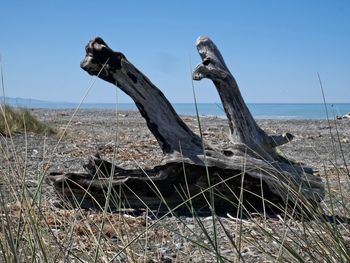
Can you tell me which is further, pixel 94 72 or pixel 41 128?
pixel 41 128

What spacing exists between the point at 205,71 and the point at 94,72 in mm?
891

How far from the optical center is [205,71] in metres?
4.16

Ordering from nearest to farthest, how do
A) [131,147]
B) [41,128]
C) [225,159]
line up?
[225,159]
[131,147]
[41,128]

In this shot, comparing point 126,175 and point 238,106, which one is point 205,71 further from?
point 126,175

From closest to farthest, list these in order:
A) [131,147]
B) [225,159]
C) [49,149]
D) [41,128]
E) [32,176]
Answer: [225,159] → [32,176] → [49,149] → [131,147] → [41,128]

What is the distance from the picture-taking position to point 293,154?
7738 mm

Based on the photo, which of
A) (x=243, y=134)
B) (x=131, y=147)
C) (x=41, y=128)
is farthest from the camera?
(x=41, y=128)

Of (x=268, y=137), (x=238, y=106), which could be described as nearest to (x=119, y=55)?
(x=238, y=106)

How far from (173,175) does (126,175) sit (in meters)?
0.35

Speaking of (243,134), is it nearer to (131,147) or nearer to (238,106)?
(238,106)

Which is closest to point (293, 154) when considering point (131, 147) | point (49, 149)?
point (131, 147)

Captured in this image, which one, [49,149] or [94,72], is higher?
[94,72]

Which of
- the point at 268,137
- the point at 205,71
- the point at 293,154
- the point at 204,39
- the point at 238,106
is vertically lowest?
the point at 293,154

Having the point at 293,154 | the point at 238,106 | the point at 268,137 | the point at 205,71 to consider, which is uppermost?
the point at 205,71
